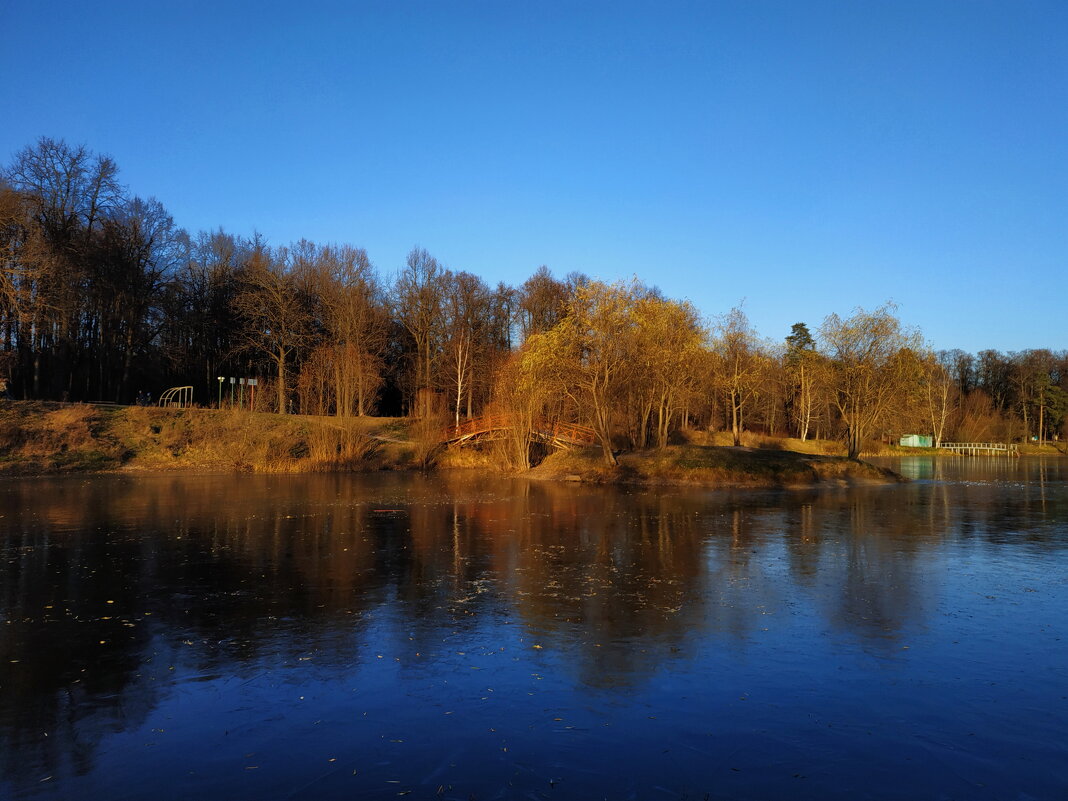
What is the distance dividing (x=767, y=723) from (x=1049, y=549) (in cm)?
1432

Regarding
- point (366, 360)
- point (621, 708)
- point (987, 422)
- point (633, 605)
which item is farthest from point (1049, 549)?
point (987, 422)

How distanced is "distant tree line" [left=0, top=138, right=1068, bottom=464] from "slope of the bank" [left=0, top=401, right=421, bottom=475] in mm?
3124

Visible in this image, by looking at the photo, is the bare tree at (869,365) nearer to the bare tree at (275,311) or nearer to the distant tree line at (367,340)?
the distant tree line at (367,340)

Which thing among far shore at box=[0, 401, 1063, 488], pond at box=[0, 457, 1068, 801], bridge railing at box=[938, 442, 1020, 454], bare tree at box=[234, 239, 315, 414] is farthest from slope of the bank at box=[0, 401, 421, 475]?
bridge railing at box=[938, 442, 1020, 454]

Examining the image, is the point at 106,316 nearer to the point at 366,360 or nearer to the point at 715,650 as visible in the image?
the point at 366,360

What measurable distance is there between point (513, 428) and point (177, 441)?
20.3 meters

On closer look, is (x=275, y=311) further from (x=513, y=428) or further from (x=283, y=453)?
(x=513, y=428)

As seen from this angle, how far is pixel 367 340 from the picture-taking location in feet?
204

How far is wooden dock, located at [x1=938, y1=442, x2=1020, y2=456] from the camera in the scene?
299 ft

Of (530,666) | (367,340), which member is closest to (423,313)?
(367,340)

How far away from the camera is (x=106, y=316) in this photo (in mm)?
58125

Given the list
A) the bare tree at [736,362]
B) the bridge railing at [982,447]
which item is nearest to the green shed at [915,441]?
the bridge railing at [982,447]

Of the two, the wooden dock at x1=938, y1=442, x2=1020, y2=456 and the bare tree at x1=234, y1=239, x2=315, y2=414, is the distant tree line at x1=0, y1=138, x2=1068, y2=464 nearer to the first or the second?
the bare tree at x1=234, y1=239, x2=315, y2=414

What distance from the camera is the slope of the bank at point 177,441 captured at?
4031 centimetres
